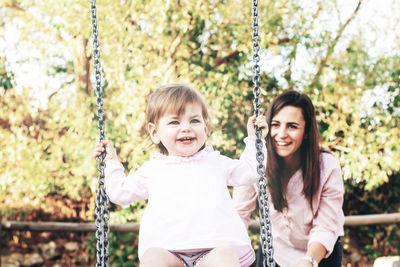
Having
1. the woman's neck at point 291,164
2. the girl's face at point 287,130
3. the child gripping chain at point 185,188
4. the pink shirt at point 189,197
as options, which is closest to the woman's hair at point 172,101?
the child gripping chain at point 185,188

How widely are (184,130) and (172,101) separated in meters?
0.13

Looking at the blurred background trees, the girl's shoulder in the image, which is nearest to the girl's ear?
the girl's shoulder

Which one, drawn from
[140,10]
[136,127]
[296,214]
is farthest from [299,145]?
[140,10]

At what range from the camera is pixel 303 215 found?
204 cm

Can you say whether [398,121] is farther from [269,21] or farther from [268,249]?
[268,249]

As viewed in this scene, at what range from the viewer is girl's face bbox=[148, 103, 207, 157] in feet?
5.16

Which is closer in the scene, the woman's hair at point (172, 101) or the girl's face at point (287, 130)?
the woman's hair at point (172, 101)

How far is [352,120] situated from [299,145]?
106 inches

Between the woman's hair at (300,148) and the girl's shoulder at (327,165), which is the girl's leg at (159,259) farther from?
the girl's shoulder at (327,165)

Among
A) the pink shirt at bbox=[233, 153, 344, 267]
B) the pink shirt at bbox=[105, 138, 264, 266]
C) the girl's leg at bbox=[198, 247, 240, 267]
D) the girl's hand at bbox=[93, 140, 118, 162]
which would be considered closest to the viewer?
the girl's leg at bbox=[198, 247, 240, 267]

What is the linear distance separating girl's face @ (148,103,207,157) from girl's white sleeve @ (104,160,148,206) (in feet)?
0.62

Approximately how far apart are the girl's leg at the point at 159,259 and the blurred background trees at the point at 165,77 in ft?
8.12

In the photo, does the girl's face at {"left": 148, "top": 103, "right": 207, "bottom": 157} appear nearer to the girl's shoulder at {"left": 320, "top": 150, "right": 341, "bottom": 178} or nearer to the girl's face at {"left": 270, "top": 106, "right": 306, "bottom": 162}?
the girl's face at {"left": 270, "top": 106, "right": 306, "bottom": 162}

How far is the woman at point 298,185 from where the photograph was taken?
1.98m
